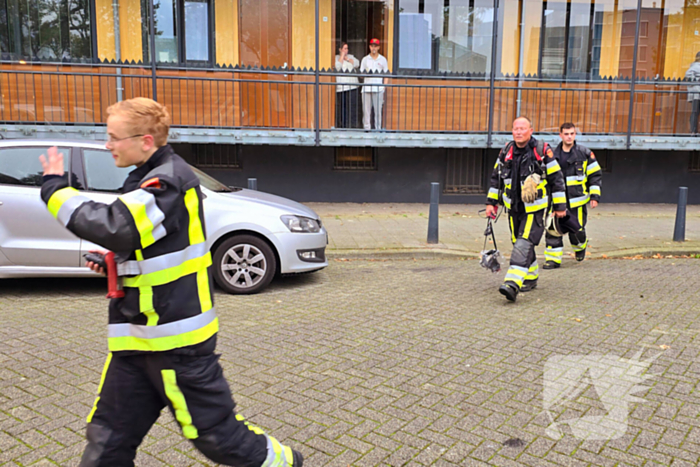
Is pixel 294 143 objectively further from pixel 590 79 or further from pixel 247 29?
pixel 590 79

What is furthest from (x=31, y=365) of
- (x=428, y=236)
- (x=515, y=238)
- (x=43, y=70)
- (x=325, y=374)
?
(x=43, y=70)

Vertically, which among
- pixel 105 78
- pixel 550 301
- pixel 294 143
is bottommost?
pixel 550 301

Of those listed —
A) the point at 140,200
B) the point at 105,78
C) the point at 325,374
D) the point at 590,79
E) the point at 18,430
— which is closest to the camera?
the point at 140,200

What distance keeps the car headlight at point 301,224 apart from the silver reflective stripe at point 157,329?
434 cm

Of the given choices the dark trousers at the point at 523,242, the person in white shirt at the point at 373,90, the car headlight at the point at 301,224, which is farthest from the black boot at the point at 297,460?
the person in white shirt at the point at 373,90

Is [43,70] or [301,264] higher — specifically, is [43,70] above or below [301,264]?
above

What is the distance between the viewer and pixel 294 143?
12.3 m

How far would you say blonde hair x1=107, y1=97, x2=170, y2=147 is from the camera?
2.38 meters

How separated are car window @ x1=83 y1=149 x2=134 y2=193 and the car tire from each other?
1199 mm

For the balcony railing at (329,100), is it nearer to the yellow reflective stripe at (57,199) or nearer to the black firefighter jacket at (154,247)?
the black firefighter jacket at (154,247)

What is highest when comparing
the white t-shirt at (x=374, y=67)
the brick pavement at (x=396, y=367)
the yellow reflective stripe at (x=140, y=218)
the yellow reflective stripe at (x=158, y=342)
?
the white t-shirt at (x=374, y=67)

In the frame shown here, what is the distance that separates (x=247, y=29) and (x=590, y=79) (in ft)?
24.8

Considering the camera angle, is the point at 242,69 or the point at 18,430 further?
the point at 242,69

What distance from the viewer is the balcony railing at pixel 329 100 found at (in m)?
11.9
